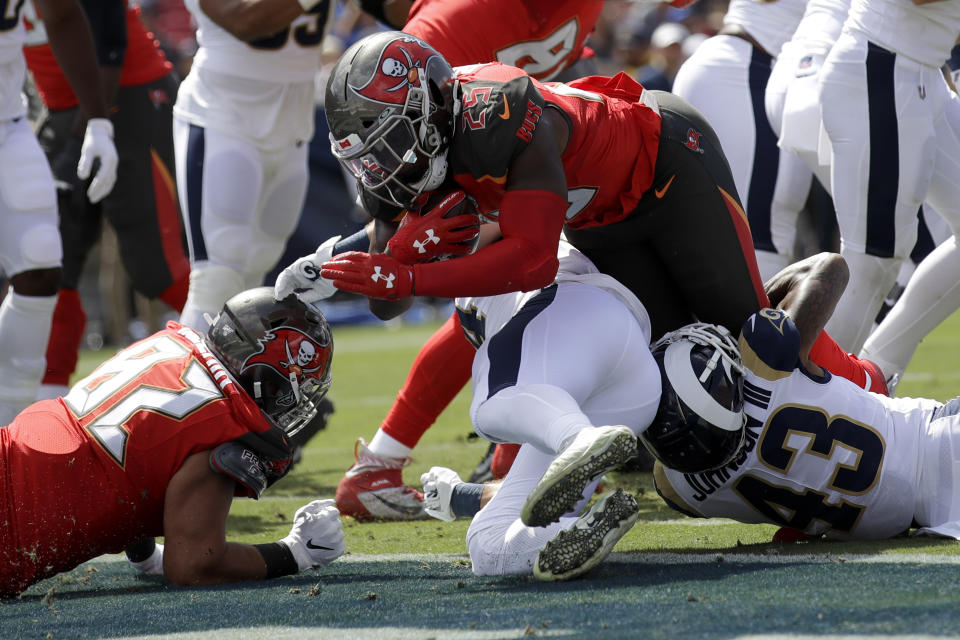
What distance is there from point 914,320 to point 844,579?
1982 mm

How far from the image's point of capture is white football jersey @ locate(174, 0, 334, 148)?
A: 15.4ft

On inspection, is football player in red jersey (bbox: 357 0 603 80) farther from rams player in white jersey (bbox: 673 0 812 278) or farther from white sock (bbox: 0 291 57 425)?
white sock (bbox: 0 291 57 425)

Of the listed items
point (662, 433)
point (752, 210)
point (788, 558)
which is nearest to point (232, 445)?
point (662, 433)

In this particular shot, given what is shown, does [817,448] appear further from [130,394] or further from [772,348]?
[130,394]

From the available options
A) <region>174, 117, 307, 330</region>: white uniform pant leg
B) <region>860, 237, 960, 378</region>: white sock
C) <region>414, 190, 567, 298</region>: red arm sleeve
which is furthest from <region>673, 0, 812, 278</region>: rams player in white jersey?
<region>414, 190, 567, 298</region>: red arm sleeve

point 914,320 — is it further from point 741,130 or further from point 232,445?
point 232,445

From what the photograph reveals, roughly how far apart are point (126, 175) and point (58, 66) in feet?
1.71

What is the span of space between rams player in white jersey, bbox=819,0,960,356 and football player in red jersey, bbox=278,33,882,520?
800 mm

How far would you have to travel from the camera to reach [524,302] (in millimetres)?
2904

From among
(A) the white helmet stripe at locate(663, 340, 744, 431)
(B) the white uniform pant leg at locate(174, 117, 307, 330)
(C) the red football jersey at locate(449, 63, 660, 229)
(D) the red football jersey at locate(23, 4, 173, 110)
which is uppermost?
(C) the red football jersey at locate(449, 63, 660, 229)

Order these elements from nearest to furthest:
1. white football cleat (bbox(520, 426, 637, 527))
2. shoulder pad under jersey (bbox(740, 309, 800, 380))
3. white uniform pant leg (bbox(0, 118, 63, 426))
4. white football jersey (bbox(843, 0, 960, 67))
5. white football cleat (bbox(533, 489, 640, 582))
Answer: white football cleat (bbox(520, 426, 637, 527)), white football cleat (bbox(533, 489, 640, 582)), shoulder pad under jersey (bbox(740, 309, 800, 380)), white football jersey (bbox(843, 0, 960, 67)), white uniform pant leg (bbox(0, 118, 63, 426))

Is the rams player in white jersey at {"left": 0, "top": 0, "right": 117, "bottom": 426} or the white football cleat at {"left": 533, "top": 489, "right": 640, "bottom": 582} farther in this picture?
the rams player in white jersey at {"left": 0, "top": 0, "right": 117, "bottom": 426}

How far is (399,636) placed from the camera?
2.09 metres

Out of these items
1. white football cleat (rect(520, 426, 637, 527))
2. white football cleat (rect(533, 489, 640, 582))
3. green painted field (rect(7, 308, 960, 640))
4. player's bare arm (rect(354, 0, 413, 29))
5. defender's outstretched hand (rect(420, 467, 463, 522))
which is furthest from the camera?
player's bare arm (rect(354, 0, 413, 29))
